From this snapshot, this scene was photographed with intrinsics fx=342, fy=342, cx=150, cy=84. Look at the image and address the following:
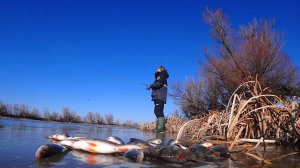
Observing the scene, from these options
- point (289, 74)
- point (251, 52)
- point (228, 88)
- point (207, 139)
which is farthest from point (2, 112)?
point (207, 139)

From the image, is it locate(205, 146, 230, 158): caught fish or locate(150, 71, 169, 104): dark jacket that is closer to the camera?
locate(205, 146, 230, 158): caught fish

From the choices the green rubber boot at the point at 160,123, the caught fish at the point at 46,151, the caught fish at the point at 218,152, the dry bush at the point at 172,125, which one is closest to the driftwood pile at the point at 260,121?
the caught fish at the point at 218,152

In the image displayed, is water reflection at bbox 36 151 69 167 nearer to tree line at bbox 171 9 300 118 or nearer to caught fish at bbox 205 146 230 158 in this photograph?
caught fish at bbox 205 146 230 158

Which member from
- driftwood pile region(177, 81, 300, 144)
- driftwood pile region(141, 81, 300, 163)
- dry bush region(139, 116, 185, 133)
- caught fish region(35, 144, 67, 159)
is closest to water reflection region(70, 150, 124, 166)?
caught fish region(35, 144, 67, 159)

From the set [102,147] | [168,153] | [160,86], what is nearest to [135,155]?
[168,153]

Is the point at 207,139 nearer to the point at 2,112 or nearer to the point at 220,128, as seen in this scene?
the point at 220,128

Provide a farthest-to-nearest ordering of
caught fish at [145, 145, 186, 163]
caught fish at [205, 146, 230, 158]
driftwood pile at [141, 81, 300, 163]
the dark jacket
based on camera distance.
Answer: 1. the dark jacket
2. driftwood pile at [141, 81, 300, 163]
3. caught fish at [205, 146, 230, 158]
4. caught fish at [145, 145, 186, 163]

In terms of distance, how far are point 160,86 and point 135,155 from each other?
6.29 m

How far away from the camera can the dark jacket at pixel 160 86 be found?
9275 mm

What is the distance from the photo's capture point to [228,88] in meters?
18.3

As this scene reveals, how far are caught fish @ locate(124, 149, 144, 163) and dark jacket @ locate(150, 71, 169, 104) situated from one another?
6.10m

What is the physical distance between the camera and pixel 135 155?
9.98 ft

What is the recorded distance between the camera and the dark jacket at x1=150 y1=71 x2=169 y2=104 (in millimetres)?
9275

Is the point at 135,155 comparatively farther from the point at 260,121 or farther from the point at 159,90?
the point at 159,90
